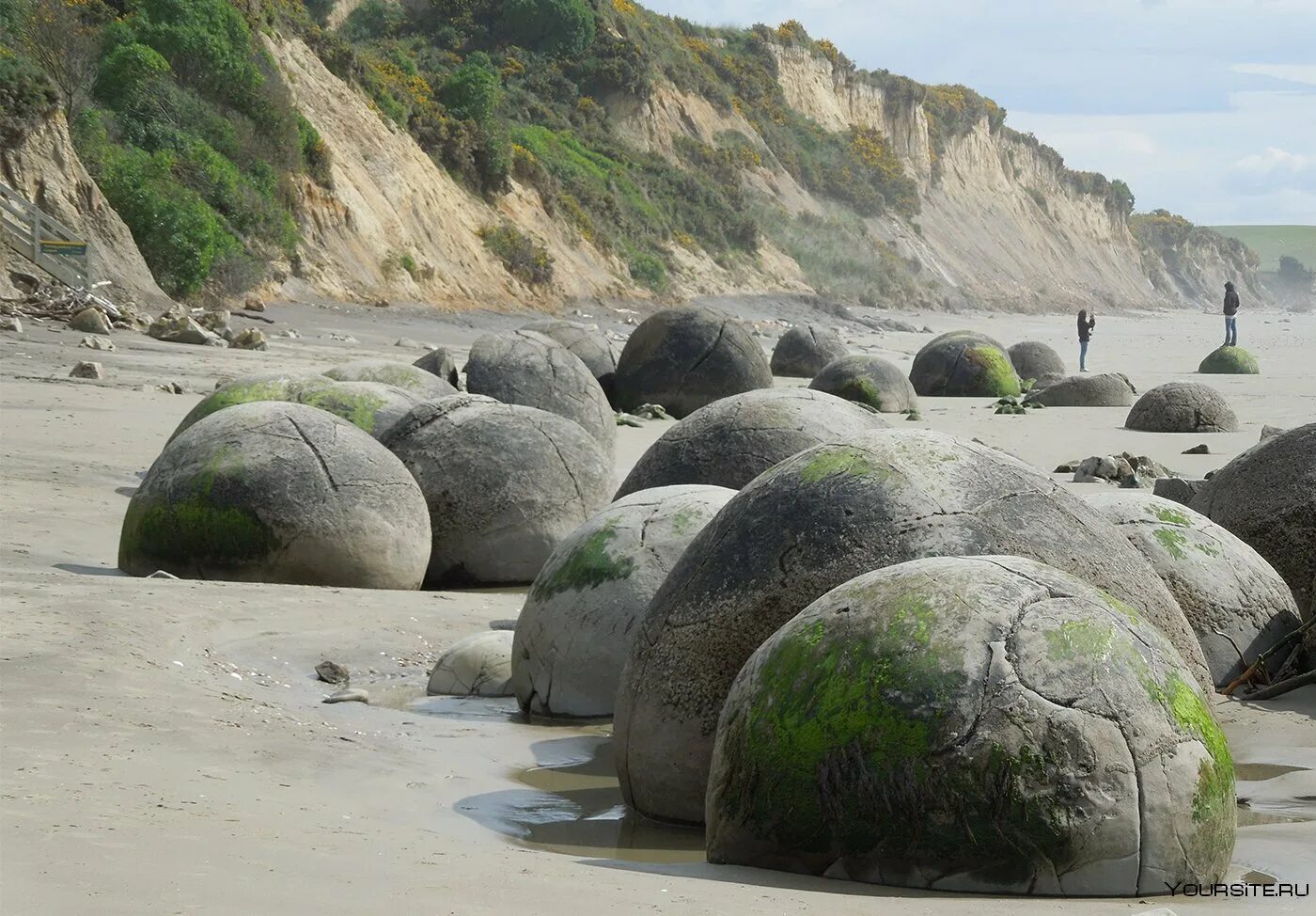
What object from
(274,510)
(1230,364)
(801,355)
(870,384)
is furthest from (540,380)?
(1230,364)

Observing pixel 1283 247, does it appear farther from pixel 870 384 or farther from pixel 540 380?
pixel 540 380

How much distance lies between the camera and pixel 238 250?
90.8 feet

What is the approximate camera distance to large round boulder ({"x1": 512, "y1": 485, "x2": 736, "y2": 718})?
20.5 ft

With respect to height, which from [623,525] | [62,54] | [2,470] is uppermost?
[62,54]

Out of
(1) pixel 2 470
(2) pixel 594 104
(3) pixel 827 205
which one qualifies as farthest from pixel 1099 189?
(1) pixel 2 470

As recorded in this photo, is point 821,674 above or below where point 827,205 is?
below

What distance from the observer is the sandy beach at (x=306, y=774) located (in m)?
3.59

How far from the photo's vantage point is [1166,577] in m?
6.69

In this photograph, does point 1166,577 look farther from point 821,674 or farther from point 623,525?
point 821,674

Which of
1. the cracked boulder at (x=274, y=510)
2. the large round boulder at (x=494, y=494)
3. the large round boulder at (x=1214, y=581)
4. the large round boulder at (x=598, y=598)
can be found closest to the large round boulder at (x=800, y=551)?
the large round boulder at (x=598, y=598)

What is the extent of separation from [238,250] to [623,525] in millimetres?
22790

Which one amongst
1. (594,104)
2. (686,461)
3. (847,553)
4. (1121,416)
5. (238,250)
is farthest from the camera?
(594,104)

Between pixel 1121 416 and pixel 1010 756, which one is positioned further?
pixel 1121 416

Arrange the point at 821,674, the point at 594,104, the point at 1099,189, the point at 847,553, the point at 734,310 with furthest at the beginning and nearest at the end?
1. the point at 1099,189
2. the point at 594,104
3. the point at 734,310
4. the point at 847,553
5. the point at 821,674
